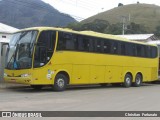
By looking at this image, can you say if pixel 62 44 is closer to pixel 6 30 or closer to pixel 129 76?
pixel 129 76

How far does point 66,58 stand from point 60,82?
1.35 m

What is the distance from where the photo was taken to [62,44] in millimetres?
21000

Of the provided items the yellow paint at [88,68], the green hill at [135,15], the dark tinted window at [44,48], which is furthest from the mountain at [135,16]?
the dark tinted window at [44,48]

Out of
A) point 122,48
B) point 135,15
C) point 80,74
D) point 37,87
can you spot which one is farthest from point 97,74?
point 135,15

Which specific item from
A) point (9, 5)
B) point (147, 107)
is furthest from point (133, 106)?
point (9, 5)

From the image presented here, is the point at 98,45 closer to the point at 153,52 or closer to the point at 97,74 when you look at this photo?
the point at 97,74

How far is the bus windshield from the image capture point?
19.8 m

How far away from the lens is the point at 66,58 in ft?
69.9

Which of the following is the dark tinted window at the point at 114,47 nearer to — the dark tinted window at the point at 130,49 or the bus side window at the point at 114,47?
the bus side window at the point at 114,47

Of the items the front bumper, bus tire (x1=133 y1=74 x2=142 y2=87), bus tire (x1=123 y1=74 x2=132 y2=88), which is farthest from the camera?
bus tire (x1=133 y1=74 x2=142 y2=87)

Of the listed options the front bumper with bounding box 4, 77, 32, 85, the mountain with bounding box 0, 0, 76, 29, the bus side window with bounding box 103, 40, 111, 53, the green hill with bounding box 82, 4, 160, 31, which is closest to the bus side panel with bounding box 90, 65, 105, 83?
the bus side window with bounding box 103, 40, 111, 53

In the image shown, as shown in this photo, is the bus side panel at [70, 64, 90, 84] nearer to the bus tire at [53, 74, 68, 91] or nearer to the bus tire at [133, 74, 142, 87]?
the bus tire at [53, 74, 68, 91]

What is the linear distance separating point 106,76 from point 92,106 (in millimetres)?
10914

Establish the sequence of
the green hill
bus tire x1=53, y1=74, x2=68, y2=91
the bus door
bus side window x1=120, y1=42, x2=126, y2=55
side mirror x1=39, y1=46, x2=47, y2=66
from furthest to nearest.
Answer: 1. the green hill
2. bus side window x1=120, y1=42, x2=126, y2=55
3. bus tire x1=53, y1=74, x2=68, y2=91
4. side mirror x1=39, y1=46, x2=47, y2=66
5. the bus door
